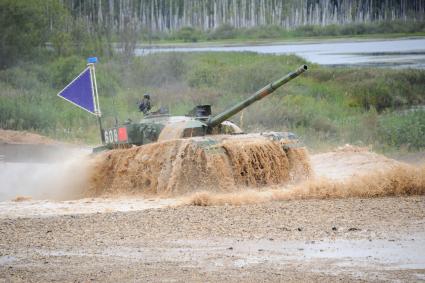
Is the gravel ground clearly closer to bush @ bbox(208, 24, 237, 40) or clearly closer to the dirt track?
the dirt track

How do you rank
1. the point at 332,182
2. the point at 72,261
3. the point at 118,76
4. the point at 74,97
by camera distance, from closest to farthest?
the point at 72,261 → the point at 332,182 → the point at 74,97 → the point at 118,76

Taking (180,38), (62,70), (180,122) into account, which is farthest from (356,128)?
(180,38)

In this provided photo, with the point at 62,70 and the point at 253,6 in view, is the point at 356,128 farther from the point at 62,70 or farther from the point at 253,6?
the point at 253,6

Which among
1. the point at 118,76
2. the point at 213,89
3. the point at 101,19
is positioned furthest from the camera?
the point at 101,19

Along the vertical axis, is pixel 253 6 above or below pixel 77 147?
above

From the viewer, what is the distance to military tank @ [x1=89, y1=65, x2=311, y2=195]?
61.0 ft

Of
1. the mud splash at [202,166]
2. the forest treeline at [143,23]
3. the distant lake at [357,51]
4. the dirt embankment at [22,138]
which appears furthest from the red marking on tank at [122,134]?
the forest treeline at [143,23]

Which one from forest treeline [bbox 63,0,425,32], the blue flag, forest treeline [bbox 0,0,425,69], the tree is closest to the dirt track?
the blue flag

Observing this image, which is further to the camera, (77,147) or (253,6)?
(253,6)

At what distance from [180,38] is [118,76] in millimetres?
12857

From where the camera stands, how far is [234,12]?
5069 cm

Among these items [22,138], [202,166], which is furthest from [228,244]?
[22,138]

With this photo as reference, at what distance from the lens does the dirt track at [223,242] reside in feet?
38.0

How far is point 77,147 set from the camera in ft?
95.0
